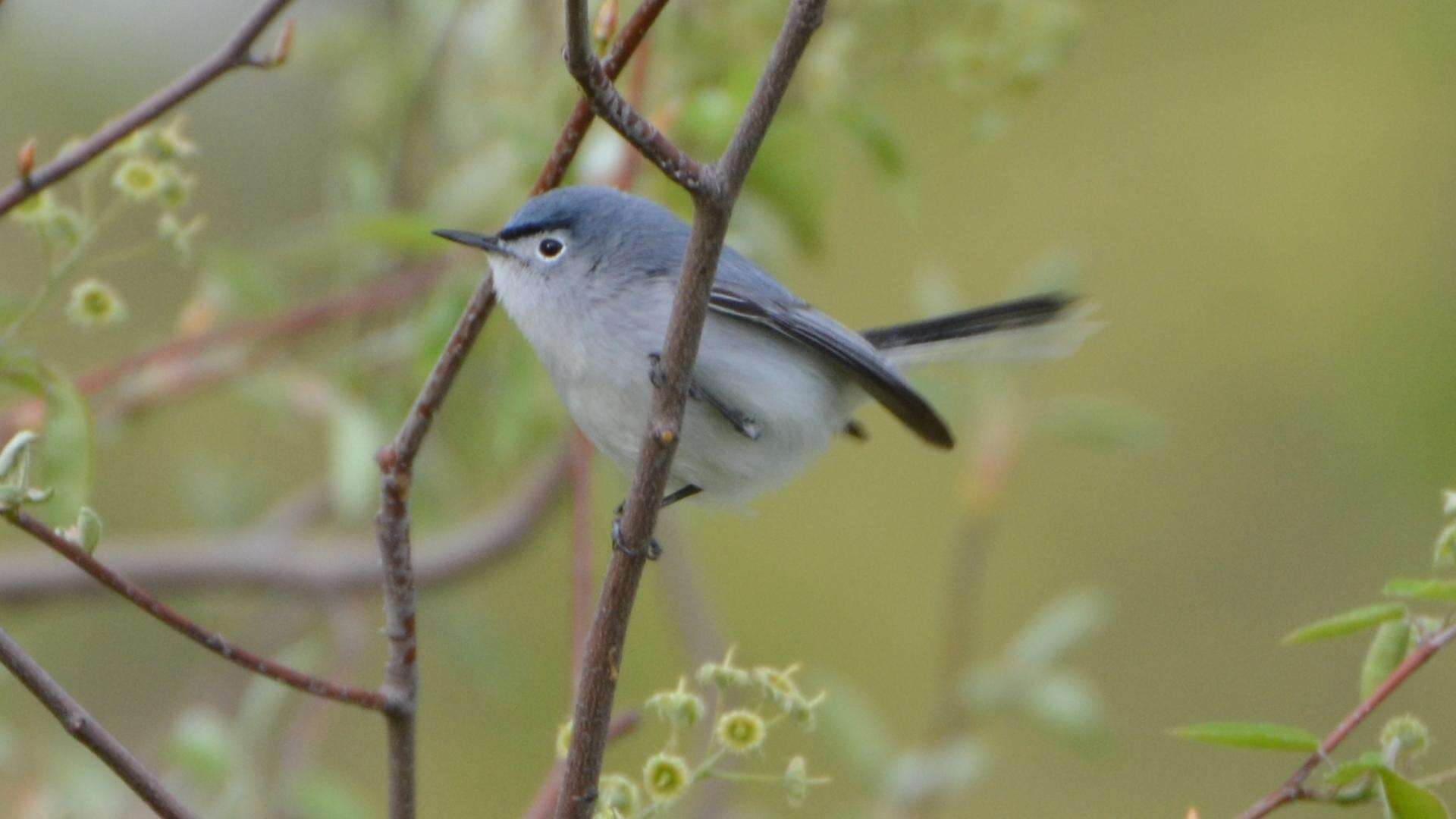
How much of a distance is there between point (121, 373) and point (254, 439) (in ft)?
7.93

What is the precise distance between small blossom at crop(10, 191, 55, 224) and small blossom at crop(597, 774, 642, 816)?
78cm

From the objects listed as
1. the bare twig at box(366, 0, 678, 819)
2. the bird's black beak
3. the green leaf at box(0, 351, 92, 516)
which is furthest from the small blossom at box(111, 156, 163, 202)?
the bird's black beak

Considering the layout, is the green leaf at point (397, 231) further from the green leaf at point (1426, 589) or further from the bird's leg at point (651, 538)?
the green leaf at point (1426, 589)

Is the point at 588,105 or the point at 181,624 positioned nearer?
the point at 181,624

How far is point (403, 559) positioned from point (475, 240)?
925mm

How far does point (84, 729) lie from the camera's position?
42.8 inches

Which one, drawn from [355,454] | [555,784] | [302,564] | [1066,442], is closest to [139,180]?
[555,784]

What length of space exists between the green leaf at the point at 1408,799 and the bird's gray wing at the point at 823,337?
1091 millimetres

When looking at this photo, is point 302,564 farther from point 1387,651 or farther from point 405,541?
point 1387,651

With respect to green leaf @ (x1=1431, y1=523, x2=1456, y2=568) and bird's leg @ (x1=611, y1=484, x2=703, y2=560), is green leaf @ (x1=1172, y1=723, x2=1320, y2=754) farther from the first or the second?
bird's leg @ (x1=611, y1=484, x2=703, y2=560)

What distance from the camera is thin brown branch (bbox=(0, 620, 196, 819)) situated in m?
1.05

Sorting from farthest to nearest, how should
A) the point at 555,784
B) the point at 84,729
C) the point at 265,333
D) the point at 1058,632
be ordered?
the point at 1058,632
the point at 265,333
the point at 555,784
the point at 84,729

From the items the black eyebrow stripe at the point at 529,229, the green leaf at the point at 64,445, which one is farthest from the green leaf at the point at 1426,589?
the black eyebrow stripe at the point at 529,229

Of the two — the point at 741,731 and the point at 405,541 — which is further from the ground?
the point at 405,541
